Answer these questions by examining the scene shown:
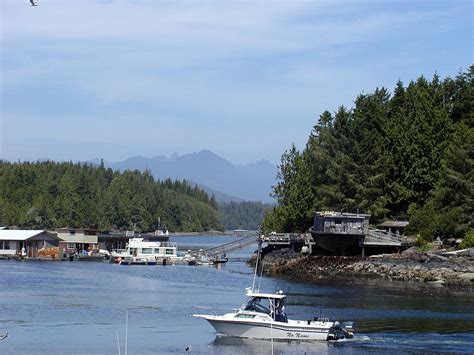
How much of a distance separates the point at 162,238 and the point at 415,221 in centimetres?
5171

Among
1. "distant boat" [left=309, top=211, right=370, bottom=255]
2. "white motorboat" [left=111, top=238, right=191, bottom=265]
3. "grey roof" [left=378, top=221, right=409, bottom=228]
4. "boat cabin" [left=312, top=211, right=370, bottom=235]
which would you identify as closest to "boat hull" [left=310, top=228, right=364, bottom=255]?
"distant boat" [left=309, top=211, right=370, bottom=255]

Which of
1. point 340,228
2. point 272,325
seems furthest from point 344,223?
point 272,325

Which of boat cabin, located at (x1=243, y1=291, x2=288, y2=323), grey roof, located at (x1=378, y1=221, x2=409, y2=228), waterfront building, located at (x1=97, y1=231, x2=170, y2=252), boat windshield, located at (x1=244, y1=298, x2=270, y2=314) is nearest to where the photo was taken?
boat cabin, located at (x1=243, y1=291, x2=288, y2=323)

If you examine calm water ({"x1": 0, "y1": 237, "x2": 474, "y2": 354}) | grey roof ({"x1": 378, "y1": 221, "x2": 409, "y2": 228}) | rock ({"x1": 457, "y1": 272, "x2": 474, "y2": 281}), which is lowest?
calm water ({"x1": 0, "y1": 237, "x2": 474, "y2": 354})

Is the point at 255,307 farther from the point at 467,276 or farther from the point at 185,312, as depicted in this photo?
the point at 467,276

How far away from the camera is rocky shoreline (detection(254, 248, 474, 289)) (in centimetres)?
8381

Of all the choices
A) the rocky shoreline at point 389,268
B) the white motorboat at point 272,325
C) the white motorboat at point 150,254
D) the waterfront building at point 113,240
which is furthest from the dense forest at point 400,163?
the white motorboat at point 272,325

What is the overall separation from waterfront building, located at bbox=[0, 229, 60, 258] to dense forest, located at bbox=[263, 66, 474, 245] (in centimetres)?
3040

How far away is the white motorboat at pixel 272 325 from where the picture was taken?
49.1 metres

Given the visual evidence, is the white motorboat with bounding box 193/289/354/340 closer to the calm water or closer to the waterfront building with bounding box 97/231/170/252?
the calm water

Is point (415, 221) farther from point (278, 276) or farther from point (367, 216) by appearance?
point (278, 276)

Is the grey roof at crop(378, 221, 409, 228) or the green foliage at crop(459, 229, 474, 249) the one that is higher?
the grey roof at crop(378, 221, 409, 228)

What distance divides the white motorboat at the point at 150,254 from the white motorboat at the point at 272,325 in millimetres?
69227

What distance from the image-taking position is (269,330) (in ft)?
163
